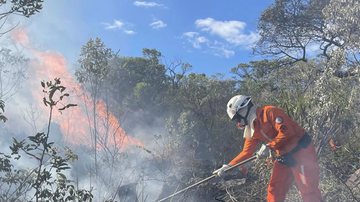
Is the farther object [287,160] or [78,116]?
[78,116]

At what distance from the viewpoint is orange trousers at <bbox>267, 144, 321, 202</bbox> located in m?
5.09

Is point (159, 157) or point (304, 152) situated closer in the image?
point (304, 152)

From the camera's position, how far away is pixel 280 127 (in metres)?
5.12

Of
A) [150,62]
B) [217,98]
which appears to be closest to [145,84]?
[150,62]

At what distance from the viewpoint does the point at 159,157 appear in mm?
11797

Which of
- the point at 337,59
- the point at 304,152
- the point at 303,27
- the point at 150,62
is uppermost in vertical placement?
the point at 150,62

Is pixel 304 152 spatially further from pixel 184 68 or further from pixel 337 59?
pixel 184 68

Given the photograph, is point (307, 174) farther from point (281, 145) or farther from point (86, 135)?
point (86, 135)

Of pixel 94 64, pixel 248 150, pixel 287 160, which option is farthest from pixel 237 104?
pixel 94 64

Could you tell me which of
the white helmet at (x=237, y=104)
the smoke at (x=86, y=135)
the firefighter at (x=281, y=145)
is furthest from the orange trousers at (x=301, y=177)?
the smoke at (x=86, y=135)

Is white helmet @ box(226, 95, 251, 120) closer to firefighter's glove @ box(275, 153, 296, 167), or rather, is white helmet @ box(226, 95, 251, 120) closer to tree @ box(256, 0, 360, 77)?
firefighter's glove @ box(275, 153, 296, 167)

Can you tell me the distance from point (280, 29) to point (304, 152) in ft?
43.5

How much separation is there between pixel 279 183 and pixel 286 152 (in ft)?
1.59

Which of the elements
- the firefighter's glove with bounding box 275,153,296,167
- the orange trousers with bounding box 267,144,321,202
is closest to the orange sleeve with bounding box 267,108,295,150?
the firefighter's glove with bounding box 275,153,296,167
